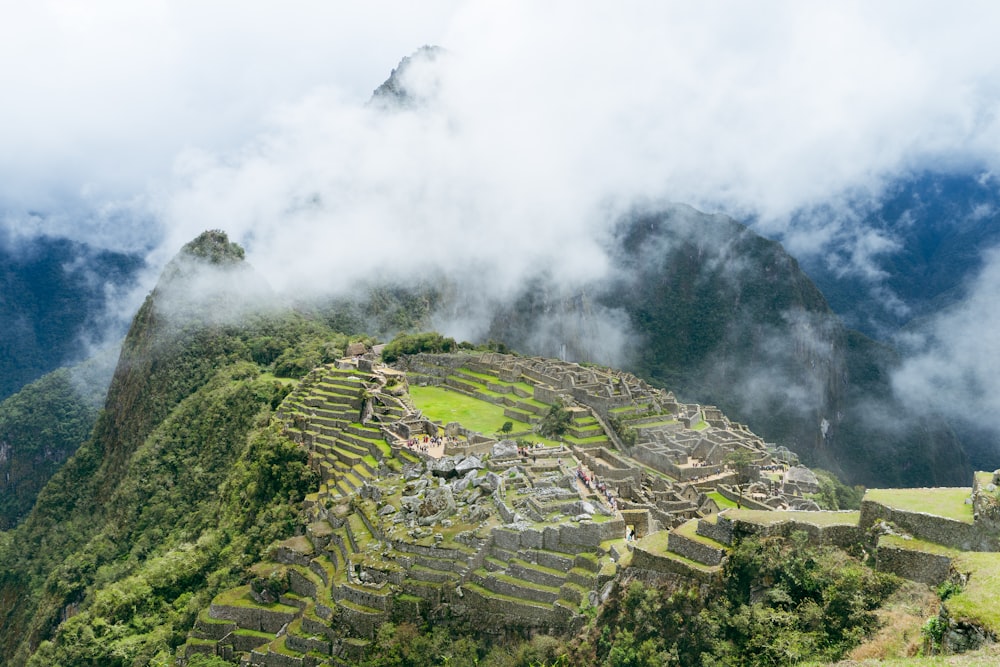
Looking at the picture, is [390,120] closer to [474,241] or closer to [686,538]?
[474,241]

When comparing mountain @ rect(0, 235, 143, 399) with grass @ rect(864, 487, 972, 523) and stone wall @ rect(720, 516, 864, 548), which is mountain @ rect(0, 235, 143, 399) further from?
grass @ rect(864, 487, 972, 523)

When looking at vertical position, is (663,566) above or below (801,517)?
below

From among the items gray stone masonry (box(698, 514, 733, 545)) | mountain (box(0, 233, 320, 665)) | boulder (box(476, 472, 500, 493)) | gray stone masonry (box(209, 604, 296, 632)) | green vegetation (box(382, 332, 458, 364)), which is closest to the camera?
gray stone masonry (box(698, 514, 733, 545))

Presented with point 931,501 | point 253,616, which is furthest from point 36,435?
point 931,501

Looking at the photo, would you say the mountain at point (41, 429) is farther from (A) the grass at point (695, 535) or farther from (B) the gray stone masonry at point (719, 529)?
(B) the gray stone masonry at point (719, 529)

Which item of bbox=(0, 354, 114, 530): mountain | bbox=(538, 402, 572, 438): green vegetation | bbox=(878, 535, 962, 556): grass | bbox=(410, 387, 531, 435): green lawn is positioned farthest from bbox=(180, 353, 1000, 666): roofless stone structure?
bbox=(0, 354, 114, 530): mountain

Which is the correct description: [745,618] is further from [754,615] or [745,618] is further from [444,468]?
[444,468]
